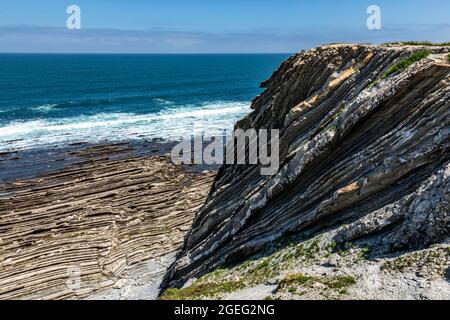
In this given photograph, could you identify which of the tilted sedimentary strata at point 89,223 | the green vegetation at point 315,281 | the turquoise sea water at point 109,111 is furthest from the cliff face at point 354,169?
the turquoise sea water at point 109,111

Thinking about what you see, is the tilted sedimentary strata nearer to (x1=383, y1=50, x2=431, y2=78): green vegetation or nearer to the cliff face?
the cliff face

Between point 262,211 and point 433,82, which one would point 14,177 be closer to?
point 262,211

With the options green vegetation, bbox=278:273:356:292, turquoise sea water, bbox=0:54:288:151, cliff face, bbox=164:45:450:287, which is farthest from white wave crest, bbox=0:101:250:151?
green vegetation, bbox=278:273:356:292

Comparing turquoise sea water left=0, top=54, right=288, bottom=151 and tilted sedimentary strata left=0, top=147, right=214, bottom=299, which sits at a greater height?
turquoise sea water left=0, top=54, right=288, bottom=151

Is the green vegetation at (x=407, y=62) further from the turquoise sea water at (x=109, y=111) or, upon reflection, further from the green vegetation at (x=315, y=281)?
the turquoise sea water at (x=109, y=111)

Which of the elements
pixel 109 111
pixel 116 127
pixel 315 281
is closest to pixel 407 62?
pixel 315 281

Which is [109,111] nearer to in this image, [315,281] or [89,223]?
[89,223]
